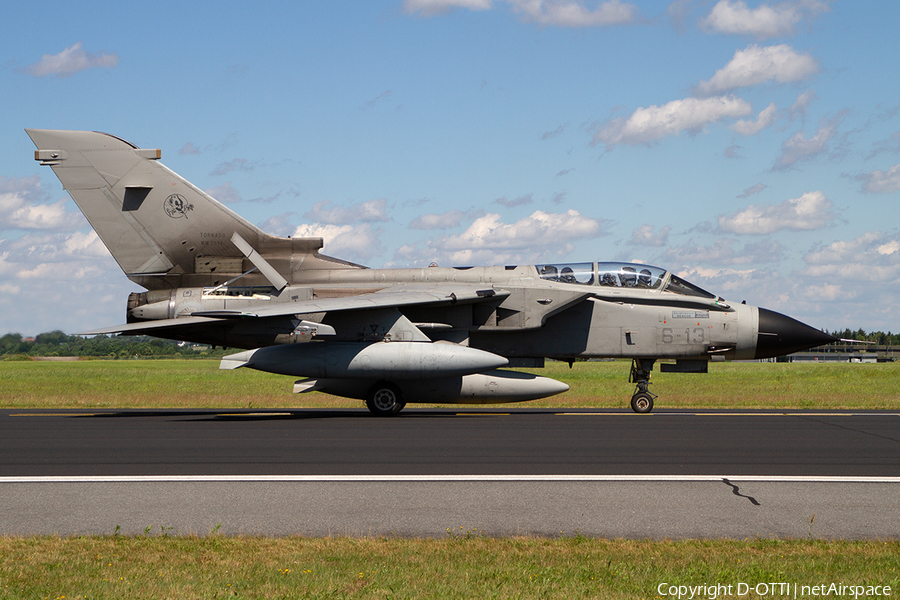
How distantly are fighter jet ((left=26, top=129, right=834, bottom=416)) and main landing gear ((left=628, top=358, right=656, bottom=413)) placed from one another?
0.17ft

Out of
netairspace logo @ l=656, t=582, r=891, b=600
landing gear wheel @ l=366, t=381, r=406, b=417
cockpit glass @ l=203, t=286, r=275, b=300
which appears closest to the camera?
netairspace logo @ l=656, t=582, r=891, b=600

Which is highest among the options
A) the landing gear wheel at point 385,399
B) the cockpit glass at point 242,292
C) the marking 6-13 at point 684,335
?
the cockpit glass at point 242,292

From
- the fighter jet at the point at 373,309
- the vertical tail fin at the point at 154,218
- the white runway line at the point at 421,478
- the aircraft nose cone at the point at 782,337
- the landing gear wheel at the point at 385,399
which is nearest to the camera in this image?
the white runway line at the point at 421,478

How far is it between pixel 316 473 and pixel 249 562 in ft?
11.2

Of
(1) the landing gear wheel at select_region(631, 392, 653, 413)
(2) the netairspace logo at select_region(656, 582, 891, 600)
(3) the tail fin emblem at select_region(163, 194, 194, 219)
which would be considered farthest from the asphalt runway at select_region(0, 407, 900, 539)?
(3) the tail fin emblem at select_region(163, 194, 194, 219)

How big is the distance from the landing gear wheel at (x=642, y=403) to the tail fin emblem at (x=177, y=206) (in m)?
11.3

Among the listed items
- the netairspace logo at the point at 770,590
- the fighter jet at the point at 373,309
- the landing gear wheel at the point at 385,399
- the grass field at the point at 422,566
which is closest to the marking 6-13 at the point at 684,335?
the fighter jet at the point at 373,309

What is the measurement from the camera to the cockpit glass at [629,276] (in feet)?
58.4

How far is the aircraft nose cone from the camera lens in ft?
57.2

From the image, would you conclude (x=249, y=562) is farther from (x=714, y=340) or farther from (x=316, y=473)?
(x=714, y=340)

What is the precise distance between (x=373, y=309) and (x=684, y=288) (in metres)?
7.05

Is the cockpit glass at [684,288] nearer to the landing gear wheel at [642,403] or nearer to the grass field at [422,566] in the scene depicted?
the landing gear wheel at [642,403]

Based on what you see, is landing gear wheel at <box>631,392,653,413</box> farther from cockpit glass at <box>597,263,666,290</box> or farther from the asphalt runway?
the asphalt runway

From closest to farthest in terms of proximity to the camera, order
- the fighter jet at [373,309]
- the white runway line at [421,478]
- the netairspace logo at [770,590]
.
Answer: the netairspace logo at [770,590], the white runway line at [421,478], the fighter jet at [373,309]
